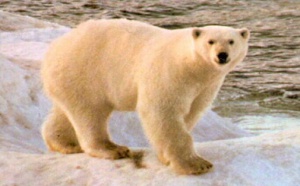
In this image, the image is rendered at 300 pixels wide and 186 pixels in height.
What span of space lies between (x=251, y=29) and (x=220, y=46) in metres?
13.9

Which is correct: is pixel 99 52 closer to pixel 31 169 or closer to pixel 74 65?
pixel 74 65

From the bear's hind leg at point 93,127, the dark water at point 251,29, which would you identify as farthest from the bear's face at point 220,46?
the dark water at point 251,29

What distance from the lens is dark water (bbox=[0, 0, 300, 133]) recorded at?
1388 centimetres

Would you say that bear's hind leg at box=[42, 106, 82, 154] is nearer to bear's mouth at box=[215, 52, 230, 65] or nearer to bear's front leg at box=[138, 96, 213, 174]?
bear's front leg at box=[138, 96, 213, 174]

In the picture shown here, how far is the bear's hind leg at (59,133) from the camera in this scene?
6695mm

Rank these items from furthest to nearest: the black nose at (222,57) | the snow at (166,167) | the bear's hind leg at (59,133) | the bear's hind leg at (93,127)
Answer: the bear's hind leg at (59,133) < the bear's hind leg at (93,127) < the snow at (166,167) < the black nose at (222,57)

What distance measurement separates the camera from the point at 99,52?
6227mm

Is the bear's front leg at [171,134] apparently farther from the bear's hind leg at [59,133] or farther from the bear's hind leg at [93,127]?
the bear's hind leg at [59,133]

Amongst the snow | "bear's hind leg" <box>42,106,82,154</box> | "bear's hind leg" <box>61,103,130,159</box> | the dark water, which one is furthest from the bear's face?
the dark water

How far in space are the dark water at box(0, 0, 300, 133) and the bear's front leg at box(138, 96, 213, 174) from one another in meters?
6.42

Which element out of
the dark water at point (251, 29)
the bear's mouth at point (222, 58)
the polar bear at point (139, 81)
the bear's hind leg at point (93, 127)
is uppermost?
the bear's mouth at point (222, 58)

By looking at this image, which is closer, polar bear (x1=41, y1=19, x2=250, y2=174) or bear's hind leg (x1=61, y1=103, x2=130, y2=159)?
polar bear (x1=41, y1=19, x2=250, y2=174)

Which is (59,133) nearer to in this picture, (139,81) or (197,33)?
(139,81)

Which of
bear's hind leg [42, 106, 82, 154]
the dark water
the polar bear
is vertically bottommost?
the dark water
